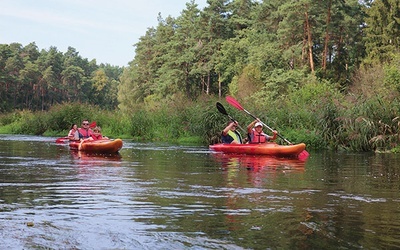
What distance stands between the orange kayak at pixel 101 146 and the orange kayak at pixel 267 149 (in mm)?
3101

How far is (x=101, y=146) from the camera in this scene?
16.4 metres

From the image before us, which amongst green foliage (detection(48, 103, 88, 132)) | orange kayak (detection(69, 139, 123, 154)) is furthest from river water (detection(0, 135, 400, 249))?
green foliage (detection(48, 103, 88, 132))

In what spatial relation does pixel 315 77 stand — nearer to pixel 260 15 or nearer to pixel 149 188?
pixel 260 15

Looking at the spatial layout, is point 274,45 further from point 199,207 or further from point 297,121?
point 199,207

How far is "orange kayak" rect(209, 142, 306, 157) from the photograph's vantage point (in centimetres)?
1471

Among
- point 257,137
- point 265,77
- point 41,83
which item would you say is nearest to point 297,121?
point 257,137

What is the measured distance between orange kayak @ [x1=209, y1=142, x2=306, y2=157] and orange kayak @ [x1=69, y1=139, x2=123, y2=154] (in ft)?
10.2

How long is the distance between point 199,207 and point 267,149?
8.57 metres

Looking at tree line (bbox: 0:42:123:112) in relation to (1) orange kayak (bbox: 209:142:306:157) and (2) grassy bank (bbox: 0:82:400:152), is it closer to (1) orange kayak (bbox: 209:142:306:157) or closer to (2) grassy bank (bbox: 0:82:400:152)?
(2) grassy bank (bbox: 0:82:400:152)

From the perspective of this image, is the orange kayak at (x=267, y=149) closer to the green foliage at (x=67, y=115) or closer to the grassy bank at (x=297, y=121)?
the grassy bank at (x=297, y=121)

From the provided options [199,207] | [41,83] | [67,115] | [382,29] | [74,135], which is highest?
[382,29]

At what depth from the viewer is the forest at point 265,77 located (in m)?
19.3

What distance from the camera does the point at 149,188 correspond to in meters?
8.66

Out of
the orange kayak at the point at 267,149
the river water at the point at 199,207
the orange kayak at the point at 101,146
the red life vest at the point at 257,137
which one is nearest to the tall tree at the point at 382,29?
the red life vest at the point at 257,137
